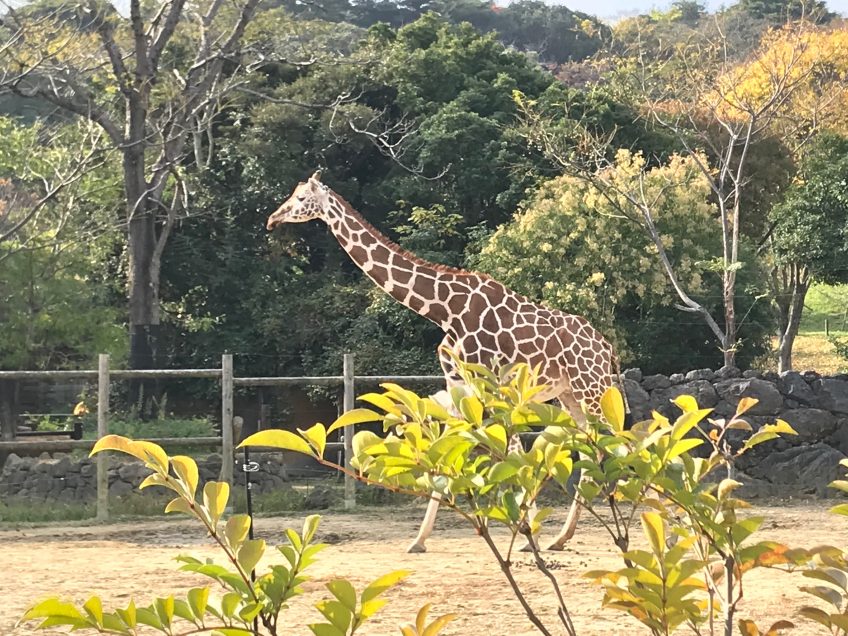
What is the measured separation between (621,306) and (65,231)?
8.17 meters

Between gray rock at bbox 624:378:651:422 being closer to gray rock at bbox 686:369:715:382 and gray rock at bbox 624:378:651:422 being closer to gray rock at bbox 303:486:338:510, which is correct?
gray rock at bbox 686:369:715:382

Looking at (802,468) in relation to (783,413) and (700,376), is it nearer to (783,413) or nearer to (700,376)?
(783,413)

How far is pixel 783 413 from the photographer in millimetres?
11805

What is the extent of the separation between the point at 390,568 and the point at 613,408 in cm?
551

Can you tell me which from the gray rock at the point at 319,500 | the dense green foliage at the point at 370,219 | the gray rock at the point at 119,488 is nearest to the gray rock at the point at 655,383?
the gray rock at the point at 319,500

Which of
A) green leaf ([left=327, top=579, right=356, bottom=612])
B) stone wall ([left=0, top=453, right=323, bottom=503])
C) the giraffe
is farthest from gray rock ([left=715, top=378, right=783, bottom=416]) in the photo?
green leaf ([left=327, top=579, right=356, bottom=612])

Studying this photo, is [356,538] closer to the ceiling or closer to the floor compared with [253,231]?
closer to the floor

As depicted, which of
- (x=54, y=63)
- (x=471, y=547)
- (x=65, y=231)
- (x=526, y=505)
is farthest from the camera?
(x=65, y=231)

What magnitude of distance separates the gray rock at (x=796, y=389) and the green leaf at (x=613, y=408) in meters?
10.2

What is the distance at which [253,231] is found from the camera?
66.8 feet

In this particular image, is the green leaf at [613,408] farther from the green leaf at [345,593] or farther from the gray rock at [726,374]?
the gray rock at [726,374]

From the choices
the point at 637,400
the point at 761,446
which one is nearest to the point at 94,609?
the point at 637,400

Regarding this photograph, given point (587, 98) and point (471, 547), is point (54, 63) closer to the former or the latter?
point (587, 98)

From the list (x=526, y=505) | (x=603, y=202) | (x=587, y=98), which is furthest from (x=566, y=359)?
(x=587, y=98)
